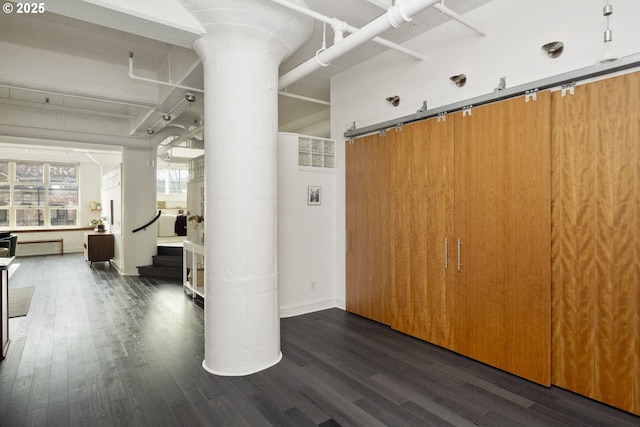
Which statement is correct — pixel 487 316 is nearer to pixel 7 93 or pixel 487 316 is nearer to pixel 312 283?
pixel 312 283

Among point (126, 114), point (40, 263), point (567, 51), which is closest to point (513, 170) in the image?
point (567, 51)

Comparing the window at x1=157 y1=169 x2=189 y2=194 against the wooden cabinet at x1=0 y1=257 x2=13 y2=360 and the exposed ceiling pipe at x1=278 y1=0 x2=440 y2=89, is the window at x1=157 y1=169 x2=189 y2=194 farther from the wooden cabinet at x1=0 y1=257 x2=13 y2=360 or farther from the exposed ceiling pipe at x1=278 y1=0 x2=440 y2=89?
the exposed ceiling pipe at x1=278 y1=0 x2=440 y2=89

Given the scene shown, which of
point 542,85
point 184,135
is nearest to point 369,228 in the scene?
point 542,85

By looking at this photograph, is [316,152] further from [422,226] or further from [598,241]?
[598,241]

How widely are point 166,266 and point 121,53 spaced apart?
4.40 metres

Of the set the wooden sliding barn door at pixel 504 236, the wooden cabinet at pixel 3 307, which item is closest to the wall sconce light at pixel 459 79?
the wooden sliding barn door at pixel 504 236

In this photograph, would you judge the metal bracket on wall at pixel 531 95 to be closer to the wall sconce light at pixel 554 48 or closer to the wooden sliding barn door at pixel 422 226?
the wall sconce light at pixel 554 48

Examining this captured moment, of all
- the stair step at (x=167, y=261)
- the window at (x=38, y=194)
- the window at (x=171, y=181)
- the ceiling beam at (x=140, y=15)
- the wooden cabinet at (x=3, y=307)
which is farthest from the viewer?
the window at (x=171, y=181)

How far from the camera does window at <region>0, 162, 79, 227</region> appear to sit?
10.2m

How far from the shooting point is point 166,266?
745cm

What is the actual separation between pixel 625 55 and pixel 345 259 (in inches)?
135

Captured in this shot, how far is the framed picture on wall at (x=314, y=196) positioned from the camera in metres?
4.70

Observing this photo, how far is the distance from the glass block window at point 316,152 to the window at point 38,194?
989cm

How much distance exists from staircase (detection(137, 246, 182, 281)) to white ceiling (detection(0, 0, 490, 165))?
283 cm
